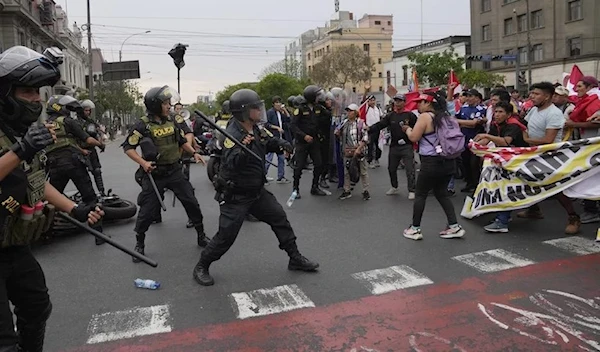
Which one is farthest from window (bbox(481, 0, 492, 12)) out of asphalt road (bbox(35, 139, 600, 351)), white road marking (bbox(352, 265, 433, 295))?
white road marking (bbox(352, 265, 433, 295))

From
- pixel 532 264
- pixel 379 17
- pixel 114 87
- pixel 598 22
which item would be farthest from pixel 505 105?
pixel 379 17

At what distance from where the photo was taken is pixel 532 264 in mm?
5379

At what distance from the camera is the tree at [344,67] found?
203 feet

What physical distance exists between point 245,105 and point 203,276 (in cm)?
172

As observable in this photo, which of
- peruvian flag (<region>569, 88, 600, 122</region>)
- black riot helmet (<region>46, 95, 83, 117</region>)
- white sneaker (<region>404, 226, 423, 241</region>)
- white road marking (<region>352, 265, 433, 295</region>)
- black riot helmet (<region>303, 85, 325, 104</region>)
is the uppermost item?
black riot helmet (<region>303, 85, 325, 104</region>)

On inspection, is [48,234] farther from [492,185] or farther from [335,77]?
[335,77]

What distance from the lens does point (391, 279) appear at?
201 inches

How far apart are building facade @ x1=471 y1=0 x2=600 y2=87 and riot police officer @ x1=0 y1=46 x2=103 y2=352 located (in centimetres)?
4122

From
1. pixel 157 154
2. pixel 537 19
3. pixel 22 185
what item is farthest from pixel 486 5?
pixel 22 185

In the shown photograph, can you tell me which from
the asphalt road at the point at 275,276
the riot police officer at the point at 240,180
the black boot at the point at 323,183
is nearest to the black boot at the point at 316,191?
the black boot at the point at 323,183

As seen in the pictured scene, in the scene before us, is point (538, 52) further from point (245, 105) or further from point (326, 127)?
point (245, 105)

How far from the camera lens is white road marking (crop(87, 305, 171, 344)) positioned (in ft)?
13.2

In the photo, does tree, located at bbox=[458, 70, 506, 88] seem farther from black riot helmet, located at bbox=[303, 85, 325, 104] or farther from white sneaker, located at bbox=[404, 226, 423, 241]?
white sneaker, located at bbox=[404, 226, 423, 241]

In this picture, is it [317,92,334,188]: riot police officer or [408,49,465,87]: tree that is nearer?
[317,92,334,188]: riot police officer
